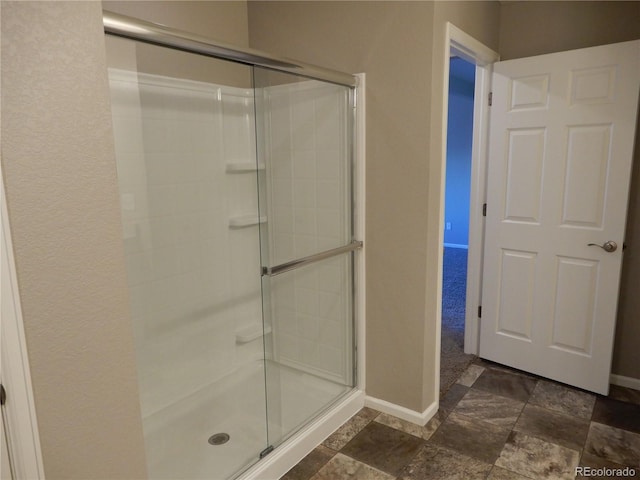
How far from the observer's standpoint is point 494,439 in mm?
2209

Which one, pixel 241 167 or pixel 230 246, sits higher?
pixel 241 167

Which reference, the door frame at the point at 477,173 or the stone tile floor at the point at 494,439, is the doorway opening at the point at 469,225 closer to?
the door frame at the point at 477,173

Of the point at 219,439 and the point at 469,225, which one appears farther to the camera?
the point at 469,225

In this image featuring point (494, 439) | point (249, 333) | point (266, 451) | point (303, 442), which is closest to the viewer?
point (266, 451)

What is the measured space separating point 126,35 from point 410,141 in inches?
52.8

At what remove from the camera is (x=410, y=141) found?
84.4 inches

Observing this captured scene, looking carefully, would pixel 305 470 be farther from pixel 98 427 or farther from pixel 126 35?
pixel 126 35

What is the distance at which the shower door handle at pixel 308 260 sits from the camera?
78.9 inches

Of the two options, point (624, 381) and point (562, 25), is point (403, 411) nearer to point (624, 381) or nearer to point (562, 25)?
point (624, 381)

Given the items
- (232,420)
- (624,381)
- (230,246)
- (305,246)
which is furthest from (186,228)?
(624,381)

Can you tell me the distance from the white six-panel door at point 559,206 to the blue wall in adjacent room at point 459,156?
3729mm

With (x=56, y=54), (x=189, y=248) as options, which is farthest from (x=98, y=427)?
(x=189, y=248)

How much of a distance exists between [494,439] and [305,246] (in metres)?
1.36

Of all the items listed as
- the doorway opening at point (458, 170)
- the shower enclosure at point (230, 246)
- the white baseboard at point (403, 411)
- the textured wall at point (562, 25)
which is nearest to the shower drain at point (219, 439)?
the shower enclosure at point (230, 246)
